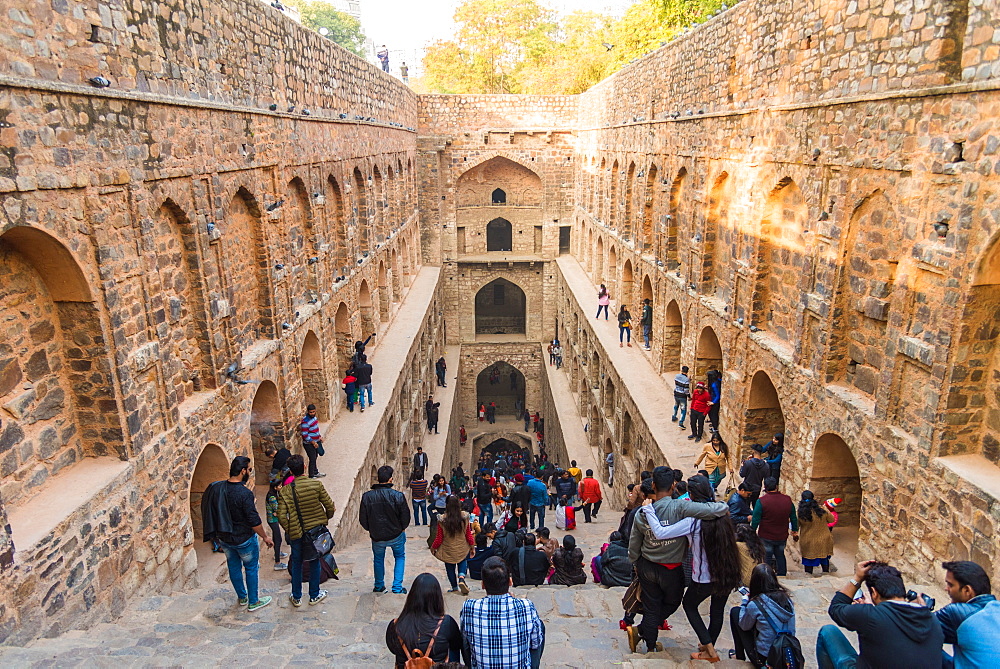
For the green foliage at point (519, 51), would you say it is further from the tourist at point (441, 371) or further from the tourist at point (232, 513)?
the tourist at point (232, 513)

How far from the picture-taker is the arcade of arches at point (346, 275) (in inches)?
199

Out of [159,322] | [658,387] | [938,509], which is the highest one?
[159,322]

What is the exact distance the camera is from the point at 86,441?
5664 mm

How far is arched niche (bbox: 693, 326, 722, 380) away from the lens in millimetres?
11414

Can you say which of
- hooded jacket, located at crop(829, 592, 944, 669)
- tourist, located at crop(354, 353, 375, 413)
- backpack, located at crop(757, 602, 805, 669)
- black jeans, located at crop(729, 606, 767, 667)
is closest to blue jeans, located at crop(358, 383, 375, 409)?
tourist, located at crop(354, 353, 375, 413)

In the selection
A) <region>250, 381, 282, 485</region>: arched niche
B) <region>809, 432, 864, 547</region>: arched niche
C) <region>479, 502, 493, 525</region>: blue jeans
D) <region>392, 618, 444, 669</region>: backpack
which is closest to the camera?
<region>392, 618, 444, 669</region>: backpack

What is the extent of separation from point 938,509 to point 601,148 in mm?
15592

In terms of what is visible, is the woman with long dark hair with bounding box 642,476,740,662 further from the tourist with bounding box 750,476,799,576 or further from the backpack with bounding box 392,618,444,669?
the tourist with bounding box 750,476,799,576

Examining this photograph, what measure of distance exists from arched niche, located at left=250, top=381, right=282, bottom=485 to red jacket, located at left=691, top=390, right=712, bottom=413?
604 cm

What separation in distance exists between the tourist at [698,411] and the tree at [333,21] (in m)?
49.4

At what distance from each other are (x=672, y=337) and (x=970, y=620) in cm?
1013

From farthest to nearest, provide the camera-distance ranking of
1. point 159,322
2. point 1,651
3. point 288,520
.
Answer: point 159,322 < point 288,520 < point 1,651

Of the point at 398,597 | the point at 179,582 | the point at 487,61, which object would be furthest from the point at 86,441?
the point at 487,61

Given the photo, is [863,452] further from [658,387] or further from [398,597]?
[658,387]
